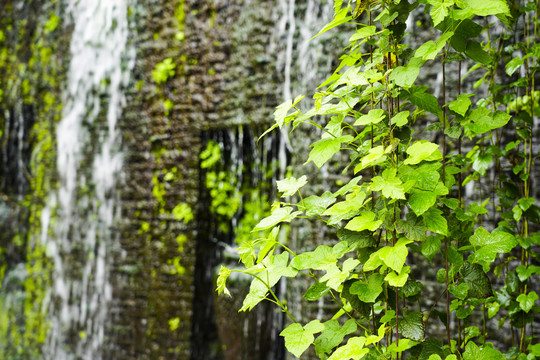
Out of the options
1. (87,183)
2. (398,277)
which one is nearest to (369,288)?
(398,277)

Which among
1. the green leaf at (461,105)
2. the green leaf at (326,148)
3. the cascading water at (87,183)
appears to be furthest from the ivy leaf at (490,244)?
the cascading water at (87,183)

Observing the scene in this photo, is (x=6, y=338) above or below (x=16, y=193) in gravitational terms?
below

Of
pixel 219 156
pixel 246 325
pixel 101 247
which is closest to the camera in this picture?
pixel 246 325

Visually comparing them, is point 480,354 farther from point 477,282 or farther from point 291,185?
point 291,185

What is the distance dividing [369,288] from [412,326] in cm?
13

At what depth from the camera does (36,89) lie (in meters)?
3.82

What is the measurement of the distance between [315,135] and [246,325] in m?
1.28

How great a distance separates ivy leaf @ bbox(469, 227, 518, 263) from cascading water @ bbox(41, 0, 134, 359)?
2.74 metres

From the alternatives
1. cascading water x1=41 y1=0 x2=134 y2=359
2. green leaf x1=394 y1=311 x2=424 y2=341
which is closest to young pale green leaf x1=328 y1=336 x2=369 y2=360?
green leaf x1=394 y1=311 x2=424 y2=341

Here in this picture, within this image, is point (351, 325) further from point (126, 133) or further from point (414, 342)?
point (126, 133)

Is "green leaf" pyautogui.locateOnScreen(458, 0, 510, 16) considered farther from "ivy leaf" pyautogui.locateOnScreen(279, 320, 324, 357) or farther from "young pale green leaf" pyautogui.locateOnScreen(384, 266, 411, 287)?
"ivy leaf" pyautogui.locateOnScreen(279, 320, 324, 357)

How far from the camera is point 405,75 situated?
97cm

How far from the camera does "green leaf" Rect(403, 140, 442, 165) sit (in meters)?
0.91

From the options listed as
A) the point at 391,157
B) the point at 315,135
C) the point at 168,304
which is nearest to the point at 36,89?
the point at 168,304
